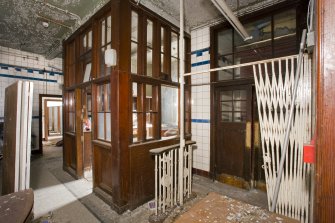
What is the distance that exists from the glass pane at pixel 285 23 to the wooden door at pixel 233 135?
1.12m

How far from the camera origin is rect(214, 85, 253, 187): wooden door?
3383 millimetres

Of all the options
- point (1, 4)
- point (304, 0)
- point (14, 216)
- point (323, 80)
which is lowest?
point (14, 216)

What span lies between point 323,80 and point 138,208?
2929 millimetres

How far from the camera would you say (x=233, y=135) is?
3.59 metres

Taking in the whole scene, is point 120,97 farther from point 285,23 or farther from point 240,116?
point 285,23

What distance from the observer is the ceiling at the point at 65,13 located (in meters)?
3.12

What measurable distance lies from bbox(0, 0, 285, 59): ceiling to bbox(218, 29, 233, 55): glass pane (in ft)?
1.13

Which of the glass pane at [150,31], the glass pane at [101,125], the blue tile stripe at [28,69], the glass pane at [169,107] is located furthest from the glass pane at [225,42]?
the blue tile stripe at [28,69]

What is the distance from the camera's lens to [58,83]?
21.5 ft

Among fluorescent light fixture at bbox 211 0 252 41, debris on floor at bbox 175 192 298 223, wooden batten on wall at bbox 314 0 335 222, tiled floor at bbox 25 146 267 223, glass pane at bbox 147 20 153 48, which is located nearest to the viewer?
wooden batten on wall at bbox 314 0 335 222

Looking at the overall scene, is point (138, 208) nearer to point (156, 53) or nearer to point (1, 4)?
point (156, 53)

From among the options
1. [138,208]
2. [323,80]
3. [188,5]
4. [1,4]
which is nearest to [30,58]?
[1,4]

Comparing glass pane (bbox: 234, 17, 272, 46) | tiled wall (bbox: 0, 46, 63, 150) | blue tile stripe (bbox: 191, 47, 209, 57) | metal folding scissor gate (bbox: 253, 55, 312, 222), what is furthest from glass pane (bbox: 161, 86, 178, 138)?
tiled wall (bbox: 0, 46, 63, 150)

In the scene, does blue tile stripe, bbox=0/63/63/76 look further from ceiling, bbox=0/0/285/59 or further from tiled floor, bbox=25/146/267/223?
tiled floor, bbox=25/146/267/223
